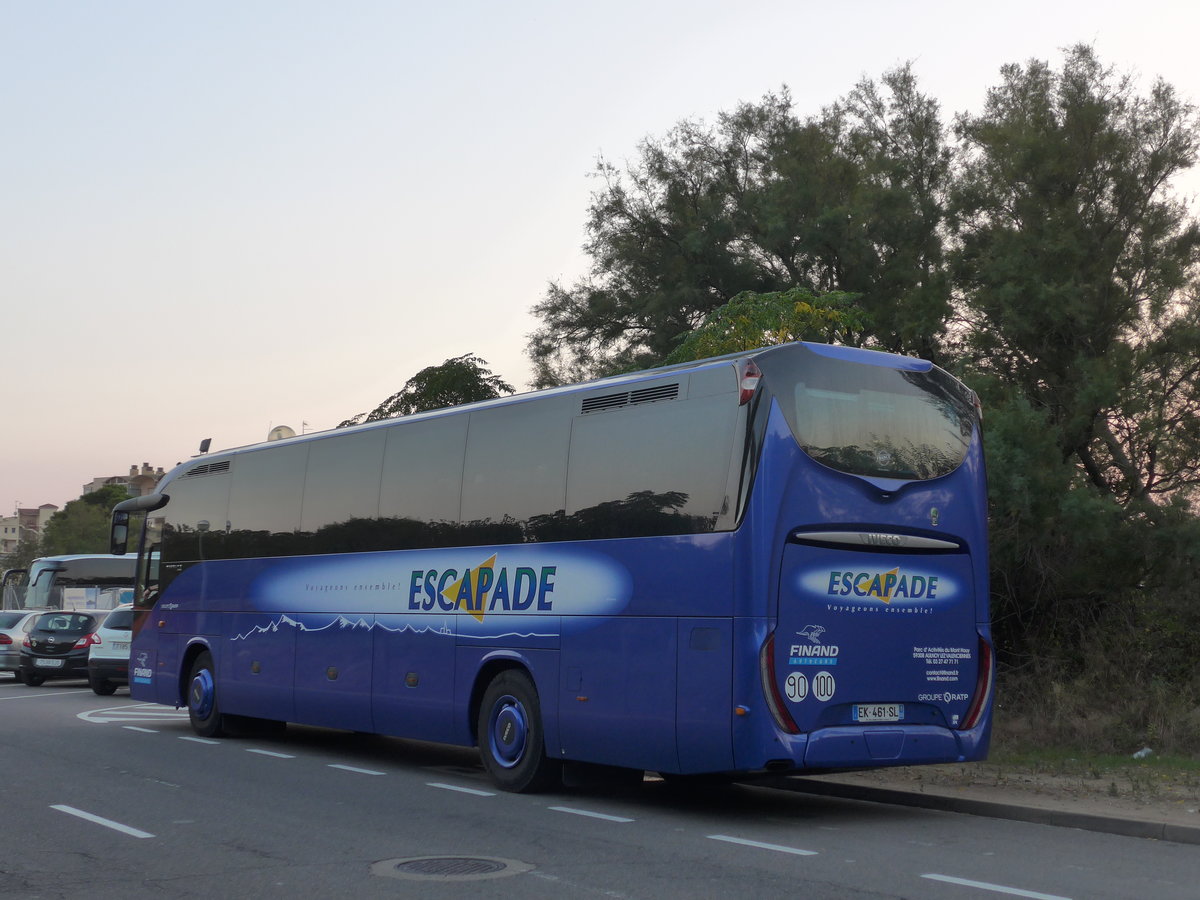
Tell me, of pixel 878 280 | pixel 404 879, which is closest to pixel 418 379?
pixel 878 280

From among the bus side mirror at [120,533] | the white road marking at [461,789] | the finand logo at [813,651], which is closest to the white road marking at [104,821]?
the white road marking at [461,789]

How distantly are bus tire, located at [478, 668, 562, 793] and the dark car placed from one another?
1957 centimetres

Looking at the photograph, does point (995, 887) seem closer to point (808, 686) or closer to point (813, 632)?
point (808, 686)

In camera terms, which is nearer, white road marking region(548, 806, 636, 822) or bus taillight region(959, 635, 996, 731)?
white road marking region(548, 806, 636, 822)

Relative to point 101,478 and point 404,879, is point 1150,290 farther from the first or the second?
point 101,478

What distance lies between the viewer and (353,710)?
15250 millimetres

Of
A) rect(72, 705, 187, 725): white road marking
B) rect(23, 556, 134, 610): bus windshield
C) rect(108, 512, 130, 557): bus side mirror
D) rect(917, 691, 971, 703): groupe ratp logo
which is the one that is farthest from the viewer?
rect(23, 556, 134, 610): bus windshield

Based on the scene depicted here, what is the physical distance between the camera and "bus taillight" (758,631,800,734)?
10.5 meters

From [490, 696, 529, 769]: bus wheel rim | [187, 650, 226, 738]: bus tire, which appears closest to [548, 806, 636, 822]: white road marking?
[490, 696, 529, 769]: bus wheel rim

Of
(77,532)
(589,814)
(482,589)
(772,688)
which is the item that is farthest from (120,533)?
(77,532)

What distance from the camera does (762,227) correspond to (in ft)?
104

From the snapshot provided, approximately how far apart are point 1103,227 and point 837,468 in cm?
1262

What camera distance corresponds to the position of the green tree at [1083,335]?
18391 millimetres

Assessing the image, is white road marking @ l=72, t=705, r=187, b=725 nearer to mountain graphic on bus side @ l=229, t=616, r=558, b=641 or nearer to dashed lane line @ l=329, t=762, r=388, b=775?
mountain graphic on bus side @ l=229, t=616, r=558, b=641
